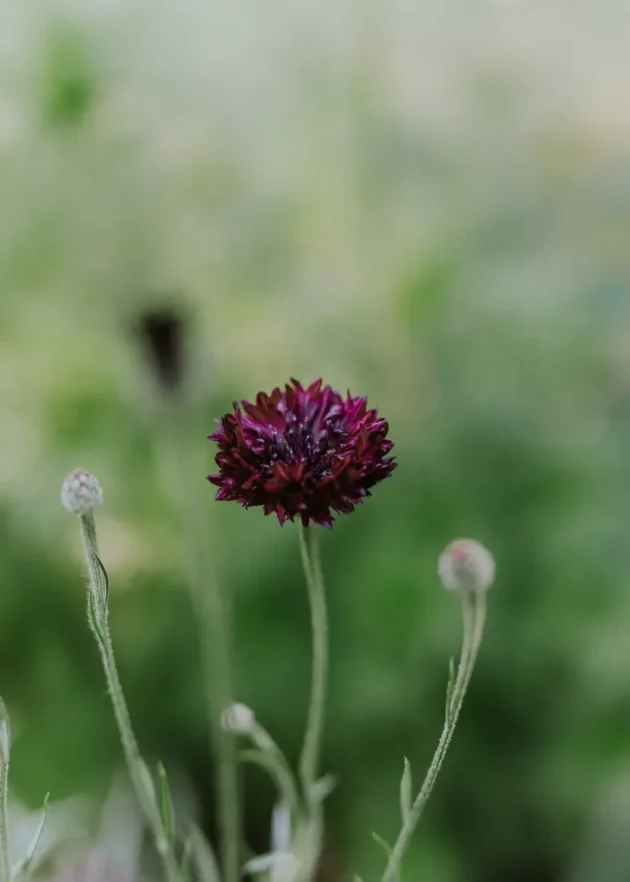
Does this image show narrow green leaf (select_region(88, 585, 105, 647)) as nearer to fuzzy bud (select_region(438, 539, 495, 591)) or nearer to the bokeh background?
fuzzy bud (select_region(438, 539, 495, 591))

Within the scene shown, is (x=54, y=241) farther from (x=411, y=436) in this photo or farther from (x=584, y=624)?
(x=584, y=624)

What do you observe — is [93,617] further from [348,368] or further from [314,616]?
[348,368]

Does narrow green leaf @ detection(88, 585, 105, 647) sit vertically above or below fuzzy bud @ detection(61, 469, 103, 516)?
below

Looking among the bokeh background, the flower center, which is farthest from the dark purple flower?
the bokeh background

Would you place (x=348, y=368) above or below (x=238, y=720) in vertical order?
above

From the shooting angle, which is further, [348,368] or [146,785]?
[348,368]

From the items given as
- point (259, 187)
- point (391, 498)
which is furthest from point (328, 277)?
point (391, 498)

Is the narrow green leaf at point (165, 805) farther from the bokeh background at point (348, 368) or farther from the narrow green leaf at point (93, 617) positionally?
the bokeh background at point (348, 368)

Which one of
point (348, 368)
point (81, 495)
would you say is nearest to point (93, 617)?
point (81, 495)
